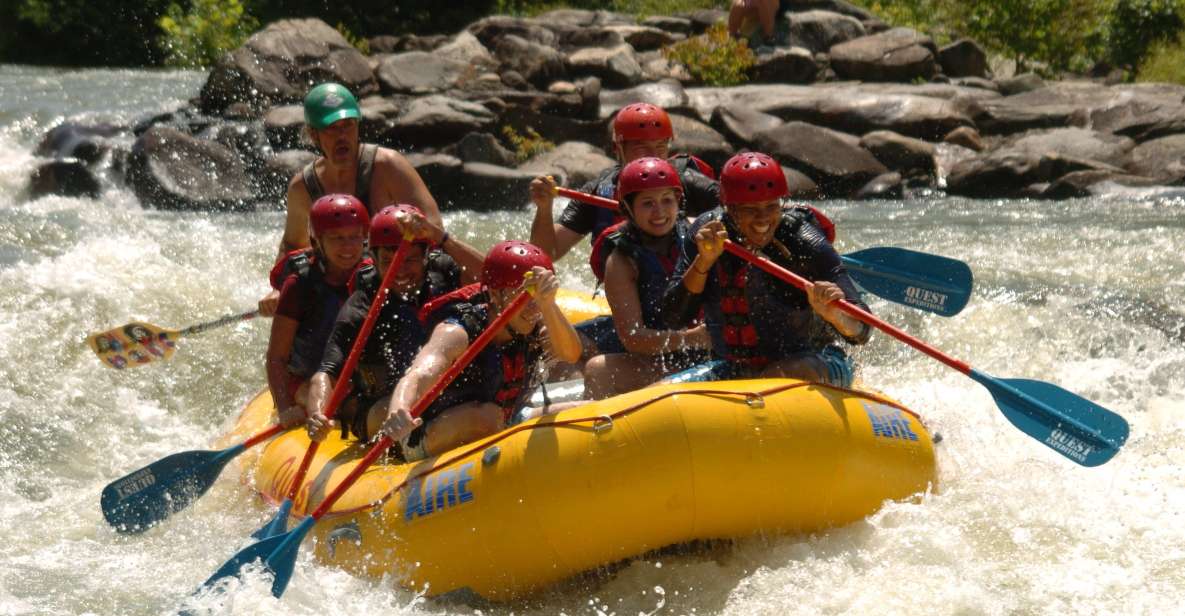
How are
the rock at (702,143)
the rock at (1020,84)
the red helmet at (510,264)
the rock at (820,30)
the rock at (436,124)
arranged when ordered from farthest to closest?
the rock at (820,30)
the rock at (1020,84)
the rock at (436,124)
the rock at (702,143)
the red helmet at (510,264)

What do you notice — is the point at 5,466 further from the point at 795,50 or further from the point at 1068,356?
the point at 795,50

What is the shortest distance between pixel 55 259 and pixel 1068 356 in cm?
599

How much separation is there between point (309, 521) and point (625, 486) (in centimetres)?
103

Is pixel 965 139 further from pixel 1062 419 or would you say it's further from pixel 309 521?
pixel 309 521

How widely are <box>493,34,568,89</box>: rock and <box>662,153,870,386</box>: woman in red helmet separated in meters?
9.20

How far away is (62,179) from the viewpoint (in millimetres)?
12484

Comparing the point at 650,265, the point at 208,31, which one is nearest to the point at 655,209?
the point at 650,265

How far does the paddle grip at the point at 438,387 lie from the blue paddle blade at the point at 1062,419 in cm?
155

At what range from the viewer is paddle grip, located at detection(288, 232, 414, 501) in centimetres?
502

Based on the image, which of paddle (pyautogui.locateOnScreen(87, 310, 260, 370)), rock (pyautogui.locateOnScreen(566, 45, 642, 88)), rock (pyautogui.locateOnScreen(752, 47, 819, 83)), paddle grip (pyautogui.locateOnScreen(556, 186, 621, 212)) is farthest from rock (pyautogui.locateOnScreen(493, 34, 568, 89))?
paddle grip (pyautogui.locateOnScreen(556, 186, 621, 212))

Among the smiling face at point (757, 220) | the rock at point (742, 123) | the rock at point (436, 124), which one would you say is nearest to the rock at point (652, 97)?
the rock at point (742, 123)

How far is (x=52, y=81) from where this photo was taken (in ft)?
55.4

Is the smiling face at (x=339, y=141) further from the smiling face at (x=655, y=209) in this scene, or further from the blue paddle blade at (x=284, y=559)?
the blue paddle blade at (x=284, y=559)

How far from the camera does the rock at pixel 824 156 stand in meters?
12.4
